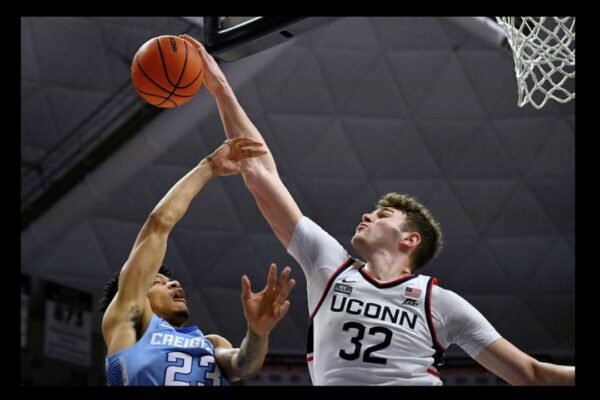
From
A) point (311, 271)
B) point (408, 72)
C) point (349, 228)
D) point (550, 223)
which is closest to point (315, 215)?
point (349, 228)

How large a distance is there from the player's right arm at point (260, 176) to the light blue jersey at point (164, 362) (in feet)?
2.36

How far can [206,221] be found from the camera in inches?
516

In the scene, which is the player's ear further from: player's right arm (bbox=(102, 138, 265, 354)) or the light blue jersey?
the light blue jersey

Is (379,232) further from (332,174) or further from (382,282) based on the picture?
(332,174)

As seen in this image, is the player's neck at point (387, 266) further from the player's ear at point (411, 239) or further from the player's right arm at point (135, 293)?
the player's right arm at point (135, 293)

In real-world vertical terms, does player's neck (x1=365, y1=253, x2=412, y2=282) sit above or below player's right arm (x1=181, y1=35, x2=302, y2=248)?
below

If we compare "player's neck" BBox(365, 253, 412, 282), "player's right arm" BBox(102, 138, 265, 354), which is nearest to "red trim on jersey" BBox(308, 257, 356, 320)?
"player's neck" BBox(365, 253, 412, 282)

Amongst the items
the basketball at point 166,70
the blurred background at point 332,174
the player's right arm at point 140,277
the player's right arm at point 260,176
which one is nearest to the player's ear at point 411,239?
the player's right arm at point 260,176

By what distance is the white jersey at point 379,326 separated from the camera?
4.64 metres

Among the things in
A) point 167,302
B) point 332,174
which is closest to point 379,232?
point 167,302

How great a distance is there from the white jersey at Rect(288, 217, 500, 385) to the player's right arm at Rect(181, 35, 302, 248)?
297 millimetres

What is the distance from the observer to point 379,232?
200 inches

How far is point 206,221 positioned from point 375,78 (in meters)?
2.88

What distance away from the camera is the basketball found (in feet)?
17.3
